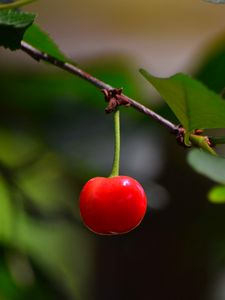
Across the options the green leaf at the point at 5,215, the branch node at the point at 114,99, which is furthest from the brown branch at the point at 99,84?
the green leaf at the point at 5,215

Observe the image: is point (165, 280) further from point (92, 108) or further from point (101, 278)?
point (92, 108)

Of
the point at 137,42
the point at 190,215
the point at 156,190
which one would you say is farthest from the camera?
the point at 137,42

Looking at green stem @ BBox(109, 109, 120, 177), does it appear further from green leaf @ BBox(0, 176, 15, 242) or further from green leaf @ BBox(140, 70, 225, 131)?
green leaf @ BBox(0, 176, 15, 242)

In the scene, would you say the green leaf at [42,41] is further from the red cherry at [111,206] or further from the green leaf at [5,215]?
the green leaf at [5,215]

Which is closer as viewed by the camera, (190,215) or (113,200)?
(113,200)

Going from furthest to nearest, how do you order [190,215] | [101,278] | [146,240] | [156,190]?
[101,278]
[146,240]
[190,215]
[156,190]

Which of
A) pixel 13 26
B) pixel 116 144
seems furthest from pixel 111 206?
pixel 13 26

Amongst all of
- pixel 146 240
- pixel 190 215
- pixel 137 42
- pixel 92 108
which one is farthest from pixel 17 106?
pixel 137 42

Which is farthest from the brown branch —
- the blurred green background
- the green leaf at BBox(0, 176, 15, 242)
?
the green leaf at BBox(0, 176, 15, 242)
